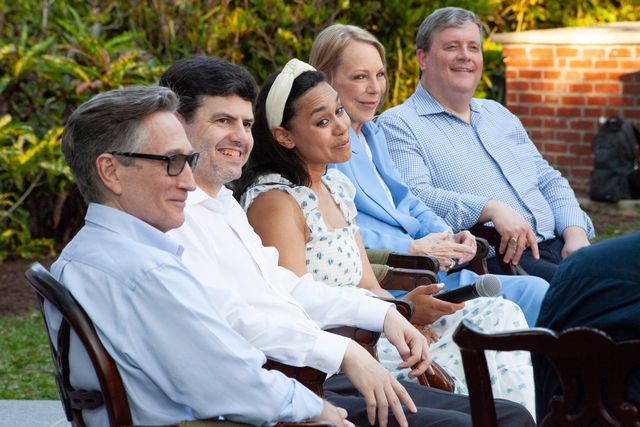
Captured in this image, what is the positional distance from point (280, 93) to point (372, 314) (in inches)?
34.9

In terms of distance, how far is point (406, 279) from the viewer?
4195 millimetres

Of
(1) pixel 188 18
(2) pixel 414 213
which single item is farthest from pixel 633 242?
(1) pixel 188 18

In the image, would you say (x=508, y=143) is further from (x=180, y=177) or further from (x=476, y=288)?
(x=180, y=177)

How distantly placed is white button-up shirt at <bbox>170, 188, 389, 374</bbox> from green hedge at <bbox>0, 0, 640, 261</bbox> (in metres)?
4.58

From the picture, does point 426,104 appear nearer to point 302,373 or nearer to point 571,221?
point 571,221

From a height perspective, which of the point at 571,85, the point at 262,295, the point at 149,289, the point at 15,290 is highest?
the point at 149,289

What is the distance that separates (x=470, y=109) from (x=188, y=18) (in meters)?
4.10

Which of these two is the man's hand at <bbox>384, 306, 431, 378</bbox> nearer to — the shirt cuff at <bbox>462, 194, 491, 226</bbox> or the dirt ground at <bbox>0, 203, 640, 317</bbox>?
the shirt cuff at <bbox>462, 194, 491, 226</bbox>

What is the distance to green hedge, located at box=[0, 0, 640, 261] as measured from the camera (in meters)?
7.85

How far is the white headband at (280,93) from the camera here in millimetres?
3764

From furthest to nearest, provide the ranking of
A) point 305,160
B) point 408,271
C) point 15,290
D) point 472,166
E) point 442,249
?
point 15,290
point 472,166
point 442,249
point 408,271
point 305,160

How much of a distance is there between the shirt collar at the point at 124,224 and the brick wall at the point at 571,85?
8.24 meters

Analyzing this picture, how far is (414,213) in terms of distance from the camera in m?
4.84

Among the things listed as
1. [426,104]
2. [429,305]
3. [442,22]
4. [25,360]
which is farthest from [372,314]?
[25,360]
